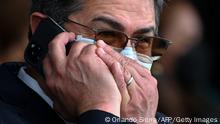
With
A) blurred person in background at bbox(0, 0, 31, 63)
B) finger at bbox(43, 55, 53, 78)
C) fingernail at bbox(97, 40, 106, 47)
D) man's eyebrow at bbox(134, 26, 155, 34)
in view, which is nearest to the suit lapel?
finger at bbox(43, 55, 53, 78)

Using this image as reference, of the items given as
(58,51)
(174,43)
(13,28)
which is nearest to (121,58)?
(58,51)

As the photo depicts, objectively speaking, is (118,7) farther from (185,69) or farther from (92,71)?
(185,69)

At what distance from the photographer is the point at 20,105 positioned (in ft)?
10.6

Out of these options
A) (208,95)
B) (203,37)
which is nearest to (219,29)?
(203,37)

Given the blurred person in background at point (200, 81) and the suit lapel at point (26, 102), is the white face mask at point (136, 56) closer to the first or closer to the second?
the suit lapel at point (26, 102)

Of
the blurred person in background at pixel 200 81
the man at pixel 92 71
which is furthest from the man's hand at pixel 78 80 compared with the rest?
the blurred person in background at pixel 200 81

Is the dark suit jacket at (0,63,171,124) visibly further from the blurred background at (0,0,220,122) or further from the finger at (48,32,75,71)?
the blurred background at (0,0,220,122)

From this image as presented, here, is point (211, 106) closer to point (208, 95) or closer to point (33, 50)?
point (208, 95)

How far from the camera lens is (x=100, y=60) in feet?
10.3

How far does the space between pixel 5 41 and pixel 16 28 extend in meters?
0.13

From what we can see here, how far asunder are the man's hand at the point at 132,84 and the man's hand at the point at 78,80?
4 centimetres

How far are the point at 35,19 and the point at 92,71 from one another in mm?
575

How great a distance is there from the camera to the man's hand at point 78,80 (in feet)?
10.0

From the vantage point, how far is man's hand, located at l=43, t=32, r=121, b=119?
305 cm
